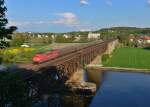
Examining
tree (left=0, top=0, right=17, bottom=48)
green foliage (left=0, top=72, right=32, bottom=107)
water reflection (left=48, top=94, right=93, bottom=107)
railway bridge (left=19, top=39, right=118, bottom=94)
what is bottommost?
water reflection (left=48, top=94, right=93, bottom=107)

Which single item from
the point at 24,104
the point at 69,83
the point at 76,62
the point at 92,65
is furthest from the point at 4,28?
the point at 92,65

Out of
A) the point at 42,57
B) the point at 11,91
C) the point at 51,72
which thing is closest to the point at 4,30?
the point at 11,91

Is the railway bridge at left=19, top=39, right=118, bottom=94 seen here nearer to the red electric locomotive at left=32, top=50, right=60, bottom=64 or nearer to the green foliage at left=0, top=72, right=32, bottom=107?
the red electric locomotive at left=32, top=50, right=60, bottom=64

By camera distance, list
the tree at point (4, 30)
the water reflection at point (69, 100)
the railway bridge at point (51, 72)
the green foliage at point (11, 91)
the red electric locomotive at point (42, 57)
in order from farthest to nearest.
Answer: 1. the red electric locomotive at point (42, 57)
2. the water reflection at point (69, 100)
3. the railway bridge at point (51, 72)
4. the green foliage at point (11, 91)
5. the tree at point (4, 30)

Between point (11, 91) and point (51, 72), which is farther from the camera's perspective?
point (51, 72)

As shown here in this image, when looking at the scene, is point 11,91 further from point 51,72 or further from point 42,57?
point 42,57

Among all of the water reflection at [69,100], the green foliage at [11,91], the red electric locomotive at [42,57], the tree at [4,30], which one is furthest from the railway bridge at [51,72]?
the tree at [4,30]

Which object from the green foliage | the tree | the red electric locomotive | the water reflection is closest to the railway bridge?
the red electric locomotive

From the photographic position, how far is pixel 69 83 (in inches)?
2405

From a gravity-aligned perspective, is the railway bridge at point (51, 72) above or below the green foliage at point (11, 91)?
below

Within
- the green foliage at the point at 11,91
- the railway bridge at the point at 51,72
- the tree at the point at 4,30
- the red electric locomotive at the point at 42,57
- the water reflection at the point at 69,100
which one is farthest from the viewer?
the red electric locomotive at the point at 42,57

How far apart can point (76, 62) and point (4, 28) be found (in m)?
62.8

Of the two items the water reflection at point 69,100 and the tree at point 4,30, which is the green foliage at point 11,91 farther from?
the water reflection at point 69,100

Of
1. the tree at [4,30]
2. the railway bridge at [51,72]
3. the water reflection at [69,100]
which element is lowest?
the water reflection at [69,100]
